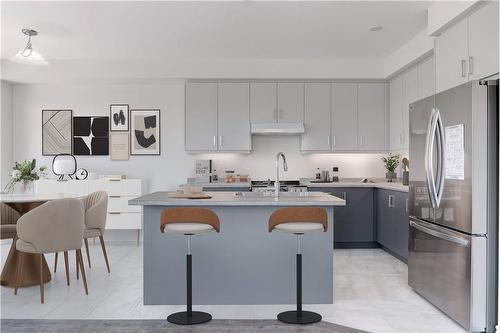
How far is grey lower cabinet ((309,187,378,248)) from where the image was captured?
617cm

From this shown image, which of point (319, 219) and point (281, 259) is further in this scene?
point (281, 259)

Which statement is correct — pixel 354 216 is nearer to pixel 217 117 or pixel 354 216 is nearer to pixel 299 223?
pixel 217 117

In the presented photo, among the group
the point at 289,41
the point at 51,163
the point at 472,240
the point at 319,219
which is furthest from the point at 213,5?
the point at 51,163

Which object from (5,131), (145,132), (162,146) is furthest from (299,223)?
(5,131)

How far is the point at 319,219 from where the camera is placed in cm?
336

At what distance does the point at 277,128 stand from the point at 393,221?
77.9 inches

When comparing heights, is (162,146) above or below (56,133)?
below

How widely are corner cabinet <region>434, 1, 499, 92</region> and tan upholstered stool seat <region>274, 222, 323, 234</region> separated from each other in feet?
5.22

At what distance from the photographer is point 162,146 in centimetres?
689

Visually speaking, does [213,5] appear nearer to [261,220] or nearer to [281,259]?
[261,220]

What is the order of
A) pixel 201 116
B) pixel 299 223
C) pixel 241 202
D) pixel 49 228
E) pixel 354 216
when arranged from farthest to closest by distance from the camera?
pixel 201 116 → pixel 354 216 → pixel 49 228 → pixel 241 202 → pixel 299 223

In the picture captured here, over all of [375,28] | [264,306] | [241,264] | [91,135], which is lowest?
[264,306]

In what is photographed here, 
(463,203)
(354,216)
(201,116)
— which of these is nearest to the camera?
(463,203)

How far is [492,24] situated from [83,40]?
4.26 m
